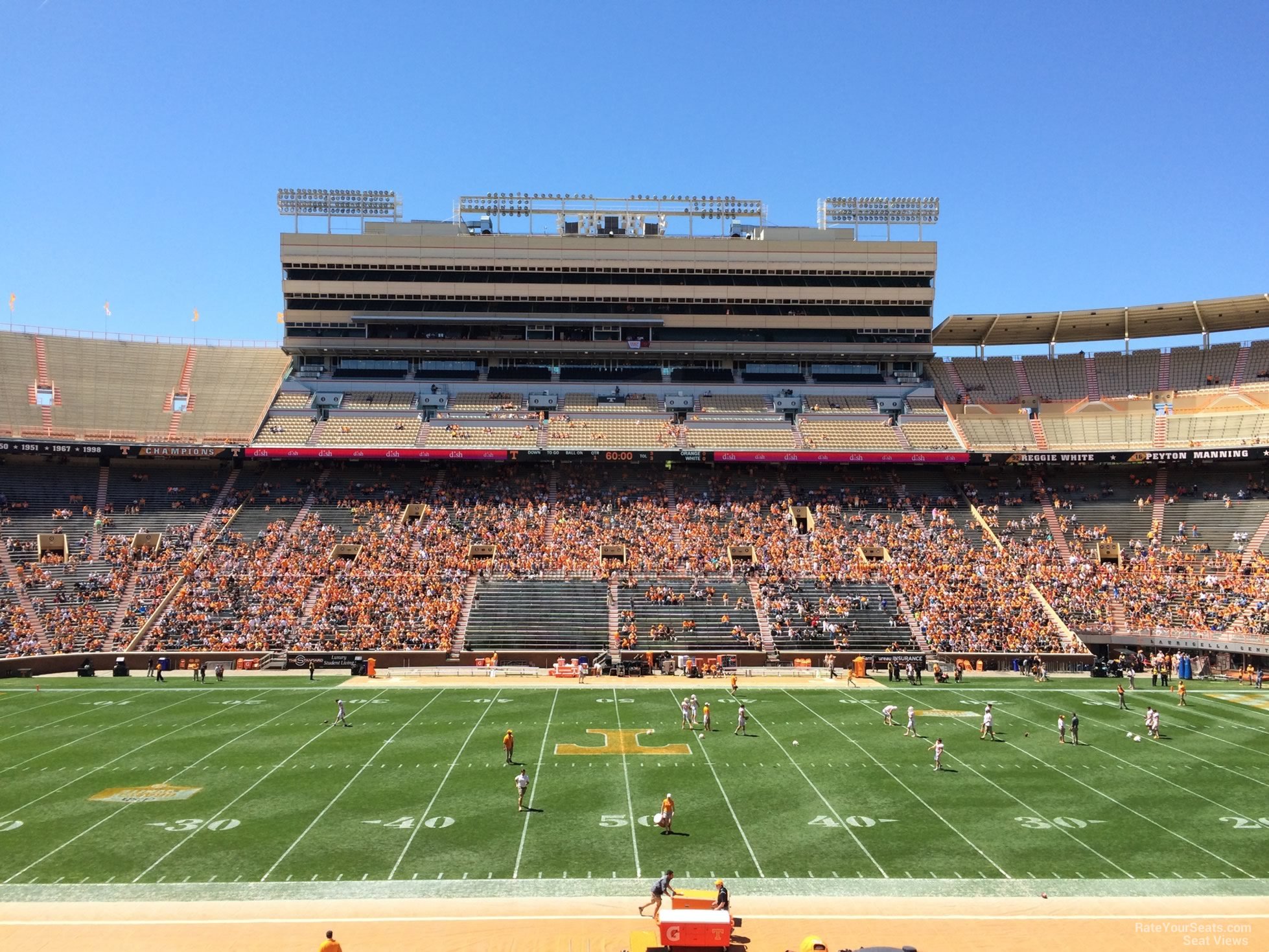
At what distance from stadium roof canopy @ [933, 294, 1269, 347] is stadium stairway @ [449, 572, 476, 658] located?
42629 millimetres

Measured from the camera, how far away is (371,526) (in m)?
55.3

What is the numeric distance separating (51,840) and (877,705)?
2799 centimetres

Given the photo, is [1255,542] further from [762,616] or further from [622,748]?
[622,748]

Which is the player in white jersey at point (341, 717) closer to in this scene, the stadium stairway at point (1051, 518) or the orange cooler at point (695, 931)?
the orange cooler at point (695, 931)

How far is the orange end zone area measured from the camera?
1590 centimetres

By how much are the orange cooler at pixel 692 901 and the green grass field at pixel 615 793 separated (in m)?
1.98

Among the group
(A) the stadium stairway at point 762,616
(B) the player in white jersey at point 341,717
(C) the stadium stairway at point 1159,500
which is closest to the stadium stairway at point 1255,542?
(C) the stadium stairway at point 1159,500

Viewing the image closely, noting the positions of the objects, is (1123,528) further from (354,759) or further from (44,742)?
(44,742)

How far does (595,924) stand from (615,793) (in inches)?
279

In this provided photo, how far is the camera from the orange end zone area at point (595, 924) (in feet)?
52.2

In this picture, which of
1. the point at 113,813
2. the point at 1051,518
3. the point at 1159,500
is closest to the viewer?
the point at 113,813

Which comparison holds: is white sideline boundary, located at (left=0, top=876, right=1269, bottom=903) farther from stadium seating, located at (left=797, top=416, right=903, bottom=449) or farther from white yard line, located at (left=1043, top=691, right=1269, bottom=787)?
stadium seating, located at (left=797, top=416, right=903, bottom=449)

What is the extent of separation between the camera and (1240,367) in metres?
61.3

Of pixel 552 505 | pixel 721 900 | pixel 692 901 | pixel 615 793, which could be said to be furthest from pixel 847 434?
pixel 721 900
